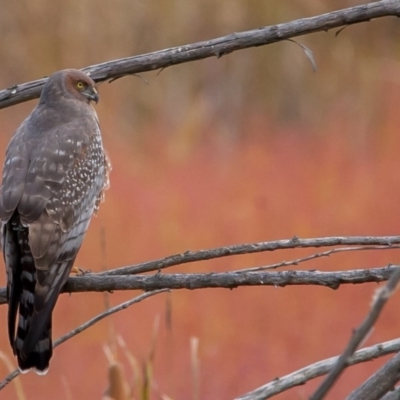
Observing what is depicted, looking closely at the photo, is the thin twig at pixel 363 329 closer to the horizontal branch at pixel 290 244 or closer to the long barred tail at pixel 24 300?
the horizontal branch at pixel 290 244

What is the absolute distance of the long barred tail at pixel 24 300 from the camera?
2785mm

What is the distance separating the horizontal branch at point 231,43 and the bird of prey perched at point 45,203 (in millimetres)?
315

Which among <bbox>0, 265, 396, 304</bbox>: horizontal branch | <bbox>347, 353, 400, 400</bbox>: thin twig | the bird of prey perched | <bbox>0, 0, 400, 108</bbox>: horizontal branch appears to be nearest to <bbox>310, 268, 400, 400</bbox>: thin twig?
<bbox>347, 353, 400, 400</bbox>: thin twig

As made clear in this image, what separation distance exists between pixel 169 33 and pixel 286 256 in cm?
192

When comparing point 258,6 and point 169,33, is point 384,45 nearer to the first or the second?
point 258,6

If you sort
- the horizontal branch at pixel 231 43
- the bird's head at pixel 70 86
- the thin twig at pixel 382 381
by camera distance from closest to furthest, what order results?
1. the thin twig at pixel 382 381
2. the horizontal branch at pixel 231 43
3. the bird's head at pixel 70 86

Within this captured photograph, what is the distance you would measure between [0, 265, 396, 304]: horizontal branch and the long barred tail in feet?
Answer: 1.41

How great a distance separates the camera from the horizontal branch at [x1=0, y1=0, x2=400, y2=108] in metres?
2.47

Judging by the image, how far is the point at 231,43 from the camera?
2535 millimetres

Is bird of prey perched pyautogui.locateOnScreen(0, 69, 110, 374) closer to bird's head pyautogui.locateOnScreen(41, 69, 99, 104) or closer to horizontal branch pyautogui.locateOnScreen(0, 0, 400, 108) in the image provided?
bird's head pyautogui.locateOnScreen(41, 69, 99, 104)

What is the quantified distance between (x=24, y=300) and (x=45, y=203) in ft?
0.95

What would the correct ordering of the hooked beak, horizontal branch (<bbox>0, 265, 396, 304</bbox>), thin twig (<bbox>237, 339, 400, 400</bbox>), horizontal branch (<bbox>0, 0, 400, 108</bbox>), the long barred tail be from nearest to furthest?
horizontal branch (<bbox>0, 265, 396, 304</bbox>)
thin twig (<bbox>237, 339, 400, 400</bbox>)
horizontal branch (<bbox>0, 0, 400, 108</bbox>)
the long barred tail
the hooked beak

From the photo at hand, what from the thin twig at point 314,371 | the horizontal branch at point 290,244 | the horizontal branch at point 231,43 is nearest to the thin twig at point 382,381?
the thin twig at point 314,371

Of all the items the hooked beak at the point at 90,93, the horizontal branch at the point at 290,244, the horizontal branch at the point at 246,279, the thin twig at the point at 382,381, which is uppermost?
the hooked beak at the point at 90,93
